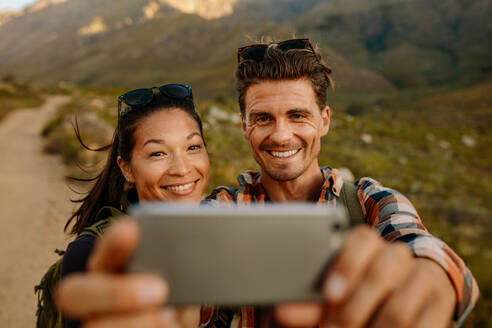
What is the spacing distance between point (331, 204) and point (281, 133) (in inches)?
25.1

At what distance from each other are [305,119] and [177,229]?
1.87m

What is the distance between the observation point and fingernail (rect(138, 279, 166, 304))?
2.43ft

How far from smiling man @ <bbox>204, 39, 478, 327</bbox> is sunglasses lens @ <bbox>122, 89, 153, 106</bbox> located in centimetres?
79

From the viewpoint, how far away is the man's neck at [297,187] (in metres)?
2.47

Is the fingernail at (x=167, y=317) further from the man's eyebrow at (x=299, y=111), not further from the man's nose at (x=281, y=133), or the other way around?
the man's eyebrow at (x=299, y=111)

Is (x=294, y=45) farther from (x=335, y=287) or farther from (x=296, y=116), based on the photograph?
(x=335, y=287)

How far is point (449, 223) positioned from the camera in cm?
675

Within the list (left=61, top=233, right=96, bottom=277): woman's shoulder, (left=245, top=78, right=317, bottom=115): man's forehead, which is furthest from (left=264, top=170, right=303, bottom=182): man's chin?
(left=61, top=233, right=96, bottom=277): woman's shoulder

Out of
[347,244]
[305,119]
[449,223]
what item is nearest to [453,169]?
[449,223]

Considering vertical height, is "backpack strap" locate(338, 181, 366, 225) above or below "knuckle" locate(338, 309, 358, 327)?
above

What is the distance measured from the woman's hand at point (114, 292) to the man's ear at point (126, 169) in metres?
1.73

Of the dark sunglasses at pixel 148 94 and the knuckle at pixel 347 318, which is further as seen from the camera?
the dark sunglasses at pixel 148 94

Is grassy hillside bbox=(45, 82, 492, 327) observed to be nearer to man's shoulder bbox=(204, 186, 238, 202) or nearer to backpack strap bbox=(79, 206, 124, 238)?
man's shoulder bbox=(204, 186, 238, 202)

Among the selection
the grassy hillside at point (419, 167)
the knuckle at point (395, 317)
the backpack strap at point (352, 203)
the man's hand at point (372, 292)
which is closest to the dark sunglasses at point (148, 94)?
the backpack strap at point (352, 203)
